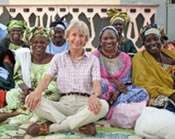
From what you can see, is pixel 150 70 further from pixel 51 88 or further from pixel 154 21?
pixel 154 21

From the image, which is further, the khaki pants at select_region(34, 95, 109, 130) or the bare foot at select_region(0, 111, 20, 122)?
the bare foot at select_region(0, 111, 20, 122)

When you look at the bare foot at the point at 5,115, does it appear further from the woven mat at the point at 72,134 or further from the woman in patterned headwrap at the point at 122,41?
the woman in patterned headwrap at the point at 122,41

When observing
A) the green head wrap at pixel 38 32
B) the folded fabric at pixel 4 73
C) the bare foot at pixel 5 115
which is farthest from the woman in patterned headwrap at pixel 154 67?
Answer: the folded fabric at pixel 4 73

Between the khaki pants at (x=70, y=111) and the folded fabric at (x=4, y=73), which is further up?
the folded fabric at (x=4, y=73)

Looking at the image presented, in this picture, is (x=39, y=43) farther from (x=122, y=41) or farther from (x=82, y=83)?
(x=122, y=41)

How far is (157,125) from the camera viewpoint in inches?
103

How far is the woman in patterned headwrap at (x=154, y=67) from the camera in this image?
3482 mm

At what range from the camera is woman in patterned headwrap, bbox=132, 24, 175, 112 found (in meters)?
3.48

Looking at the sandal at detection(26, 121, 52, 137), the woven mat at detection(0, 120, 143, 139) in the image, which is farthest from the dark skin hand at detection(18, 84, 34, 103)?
the sandal at detection(26, 121, 52, 137)

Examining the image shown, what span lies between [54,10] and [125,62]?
3.37 meters

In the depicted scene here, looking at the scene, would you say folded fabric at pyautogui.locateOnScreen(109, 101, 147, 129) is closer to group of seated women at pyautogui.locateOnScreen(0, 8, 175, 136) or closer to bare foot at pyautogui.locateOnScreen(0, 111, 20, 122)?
group of seated women at pyautogui.locateOnScreen(0, 8, 175, 136)

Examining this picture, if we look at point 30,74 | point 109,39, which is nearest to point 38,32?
point 30,74

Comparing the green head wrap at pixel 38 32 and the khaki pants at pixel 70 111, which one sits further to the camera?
the green head wrap at pixel 38 32

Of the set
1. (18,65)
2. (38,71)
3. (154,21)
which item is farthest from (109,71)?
(154,21)
